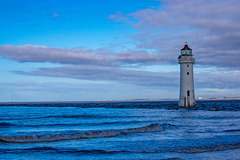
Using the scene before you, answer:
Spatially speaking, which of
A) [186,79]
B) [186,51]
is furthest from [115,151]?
[186,51]

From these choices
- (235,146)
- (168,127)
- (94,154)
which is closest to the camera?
(94,154)

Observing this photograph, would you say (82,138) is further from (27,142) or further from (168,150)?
(168,150)

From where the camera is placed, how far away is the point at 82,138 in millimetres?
20188

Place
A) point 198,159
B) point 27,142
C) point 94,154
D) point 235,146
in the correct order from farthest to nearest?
point 27,142, point 235,146, point 94,154, point 198,159

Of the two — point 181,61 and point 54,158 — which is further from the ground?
point 181,61

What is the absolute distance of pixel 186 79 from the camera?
46344 mm

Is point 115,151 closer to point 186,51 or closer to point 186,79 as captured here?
point 186,79

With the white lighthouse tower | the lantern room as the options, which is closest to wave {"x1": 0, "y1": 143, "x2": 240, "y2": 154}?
the white lighthouse tower

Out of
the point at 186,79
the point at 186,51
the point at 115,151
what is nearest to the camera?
the point at 115,151

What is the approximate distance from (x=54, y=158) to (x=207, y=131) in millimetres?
13068

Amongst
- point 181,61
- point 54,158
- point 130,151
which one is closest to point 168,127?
point 130,151

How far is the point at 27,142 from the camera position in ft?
61.7

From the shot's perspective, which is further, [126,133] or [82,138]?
[126,133]

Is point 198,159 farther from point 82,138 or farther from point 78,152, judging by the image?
point 82,138
